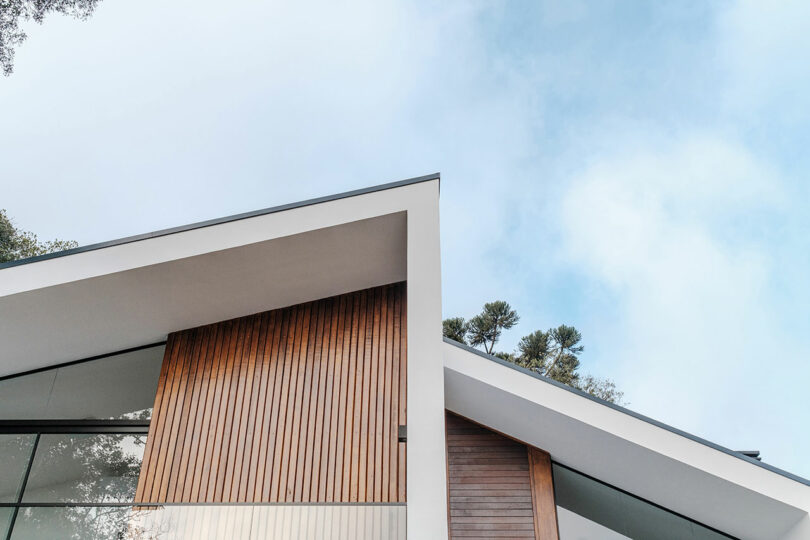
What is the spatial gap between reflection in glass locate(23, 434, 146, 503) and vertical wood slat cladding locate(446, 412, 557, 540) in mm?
3676

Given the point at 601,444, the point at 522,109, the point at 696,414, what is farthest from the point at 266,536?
the point at 522,109

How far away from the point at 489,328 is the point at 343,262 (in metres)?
16.0

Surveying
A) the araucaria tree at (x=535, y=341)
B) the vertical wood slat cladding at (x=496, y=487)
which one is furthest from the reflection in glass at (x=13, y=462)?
the araucaria tree at (x=535, y=341)

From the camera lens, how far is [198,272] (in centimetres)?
668

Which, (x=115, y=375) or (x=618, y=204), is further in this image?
(x=618, y=204)

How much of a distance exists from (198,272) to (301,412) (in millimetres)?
1930

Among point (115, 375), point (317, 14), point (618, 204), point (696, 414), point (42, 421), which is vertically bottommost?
point (42, 421)

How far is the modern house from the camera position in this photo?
5.73 m

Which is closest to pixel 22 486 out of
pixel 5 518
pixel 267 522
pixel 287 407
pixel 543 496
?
pixel 5 518

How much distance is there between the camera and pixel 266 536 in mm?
5461

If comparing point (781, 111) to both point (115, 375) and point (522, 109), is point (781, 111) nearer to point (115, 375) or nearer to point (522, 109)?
point (522, 109)

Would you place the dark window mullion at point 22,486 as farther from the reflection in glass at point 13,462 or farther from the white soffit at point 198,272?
the white soffit at point 198,272

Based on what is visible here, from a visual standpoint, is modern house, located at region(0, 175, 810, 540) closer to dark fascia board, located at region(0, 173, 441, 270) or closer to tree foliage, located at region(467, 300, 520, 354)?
dark fascia board, located at region(0, 173, 441, 270)

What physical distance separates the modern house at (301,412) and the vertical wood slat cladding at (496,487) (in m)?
0.02
